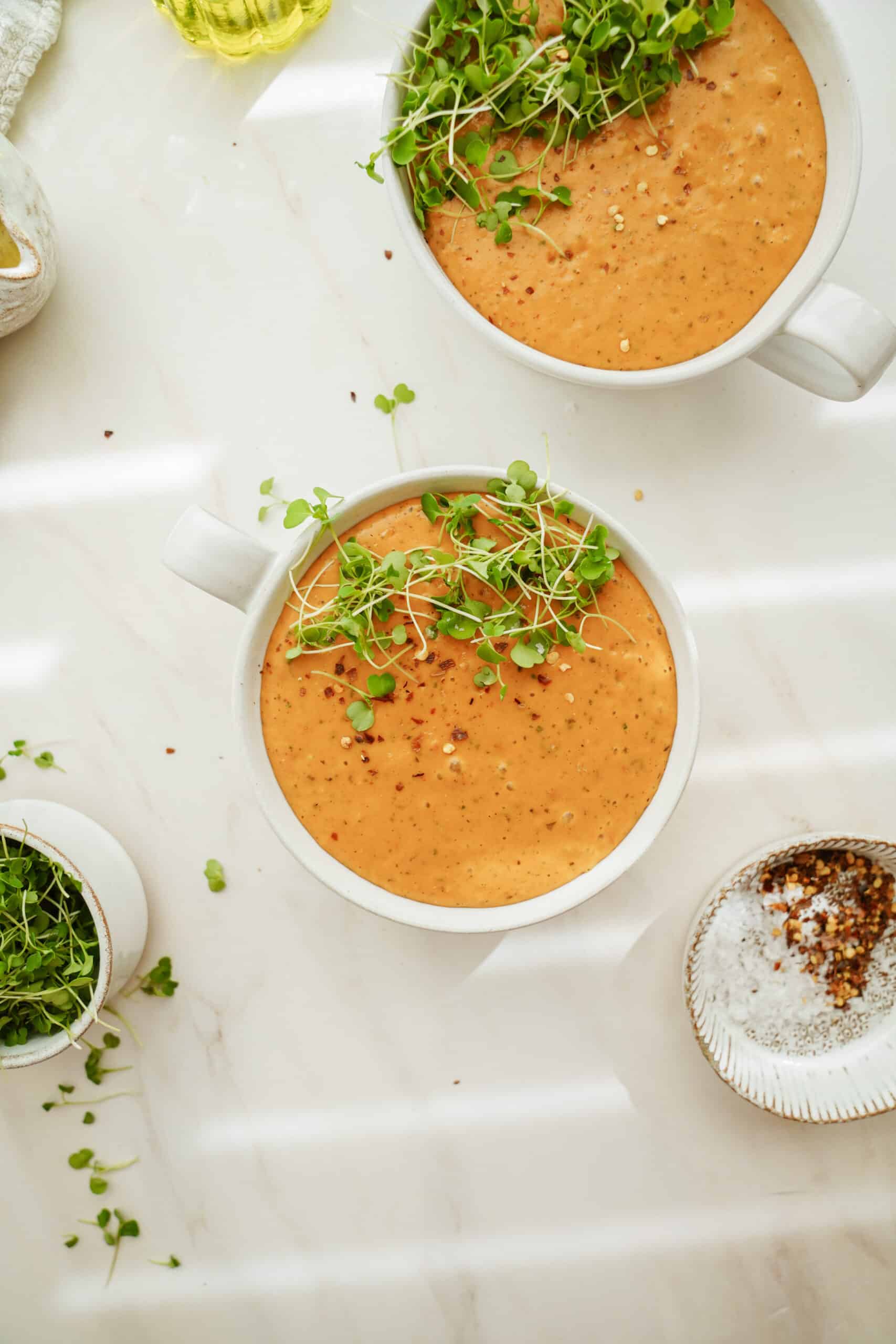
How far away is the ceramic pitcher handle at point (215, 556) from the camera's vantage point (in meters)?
1.17

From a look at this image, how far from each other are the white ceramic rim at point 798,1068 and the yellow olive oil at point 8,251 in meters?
1.38

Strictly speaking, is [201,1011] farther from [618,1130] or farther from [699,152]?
[699,152]

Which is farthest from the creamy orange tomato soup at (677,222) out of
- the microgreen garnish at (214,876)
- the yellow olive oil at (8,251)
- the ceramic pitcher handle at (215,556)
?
the microgreen garnish at (214,876)

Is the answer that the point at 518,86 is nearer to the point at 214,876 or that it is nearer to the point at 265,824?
the point at 265,824

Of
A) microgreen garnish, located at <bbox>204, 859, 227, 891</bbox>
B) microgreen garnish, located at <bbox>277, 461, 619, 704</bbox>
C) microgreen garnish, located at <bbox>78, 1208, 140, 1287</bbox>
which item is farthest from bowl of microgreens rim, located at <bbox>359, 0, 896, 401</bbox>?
microgreen garnish, located at <bbox>78, 1208, 140, 1287</bbox>

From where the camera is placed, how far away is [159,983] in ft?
5.10

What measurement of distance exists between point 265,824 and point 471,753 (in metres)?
0.46

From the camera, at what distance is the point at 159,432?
60.3 inches

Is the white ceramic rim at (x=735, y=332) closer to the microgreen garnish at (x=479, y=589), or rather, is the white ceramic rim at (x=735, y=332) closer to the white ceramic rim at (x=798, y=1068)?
the microgreen garnish at (x=479, y=589)

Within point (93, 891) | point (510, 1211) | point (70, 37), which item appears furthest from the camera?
point (510, 1211)

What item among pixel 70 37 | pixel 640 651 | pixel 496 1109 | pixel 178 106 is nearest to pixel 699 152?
pixel 640 651

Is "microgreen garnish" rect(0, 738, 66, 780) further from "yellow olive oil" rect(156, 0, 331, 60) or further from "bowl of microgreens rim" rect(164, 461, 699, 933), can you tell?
"yellow olive oil" rect(156, 0, 331, 60)

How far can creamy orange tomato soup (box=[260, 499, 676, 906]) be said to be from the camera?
1.24 metres

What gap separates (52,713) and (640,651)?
0.96 m
